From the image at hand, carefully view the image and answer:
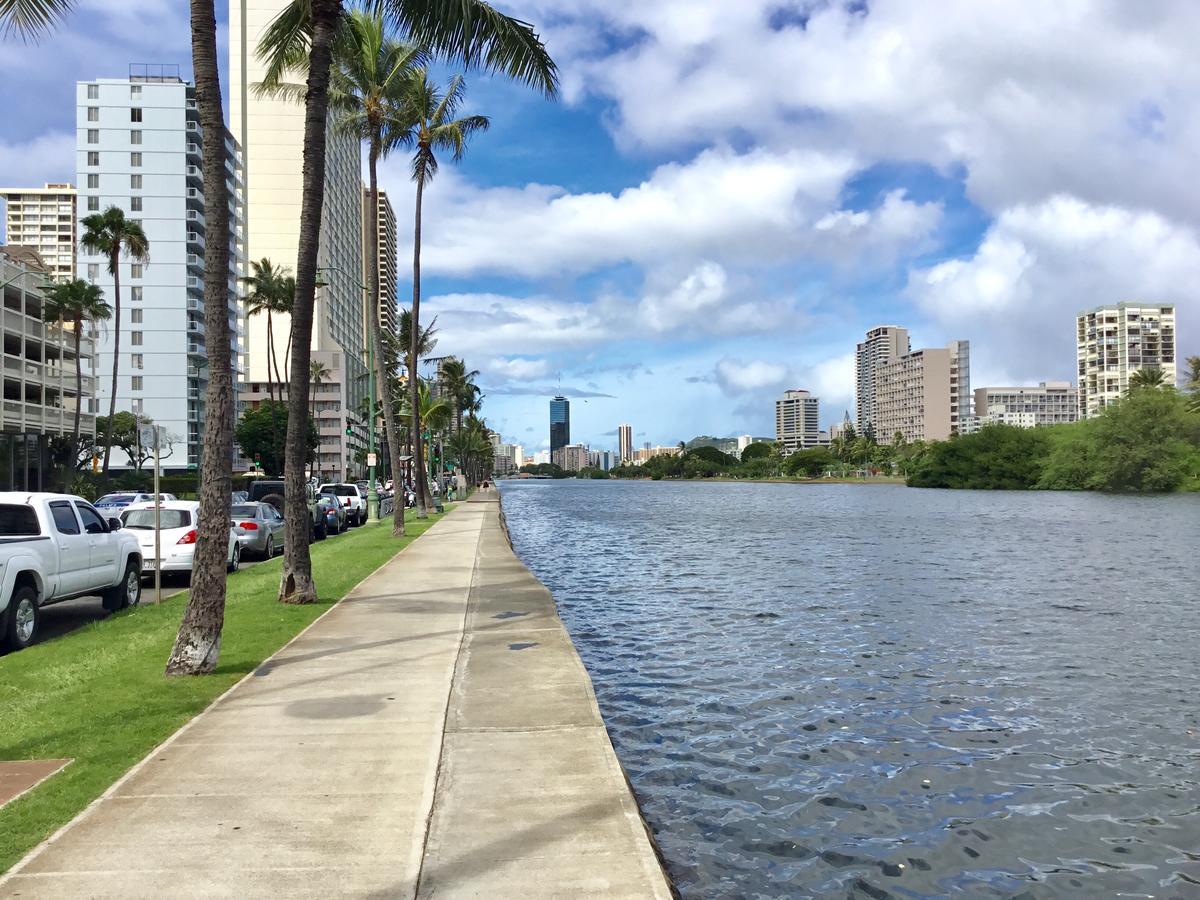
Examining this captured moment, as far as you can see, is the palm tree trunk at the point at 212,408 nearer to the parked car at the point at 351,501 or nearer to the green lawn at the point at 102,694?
the green lawn at the point at 102,694

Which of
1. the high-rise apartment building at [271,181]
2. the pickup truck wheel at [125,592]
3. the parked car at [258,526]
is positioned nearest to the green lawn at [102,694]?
the pickup truck wheel at [125,592]

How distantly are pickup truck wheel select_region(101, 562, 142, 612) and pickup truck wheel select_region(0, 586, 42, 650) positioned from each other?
98.1 inches

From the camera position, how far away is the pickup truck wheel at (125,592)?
1445 centimetres

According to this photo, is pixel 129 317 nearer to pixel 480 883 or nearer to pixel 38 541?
pixel 38 541

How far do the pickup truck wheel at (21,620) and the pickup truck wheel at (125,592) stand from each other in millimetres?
2492

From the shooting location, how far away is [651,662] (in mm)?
12594

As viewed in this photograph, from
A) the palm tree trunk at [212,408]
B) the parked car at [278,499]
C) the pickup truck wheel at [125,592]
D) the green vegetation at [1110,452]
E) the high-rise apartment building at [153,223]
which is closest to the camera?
the palm tree trunk at [212,408]

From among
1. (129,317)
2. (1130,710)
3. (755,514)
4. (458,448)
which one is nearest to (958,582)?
(1130,710)

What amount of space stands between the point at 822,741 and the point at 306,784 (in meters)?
5.01

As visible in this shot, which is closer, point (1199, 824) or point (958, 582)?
point (1199, 824)

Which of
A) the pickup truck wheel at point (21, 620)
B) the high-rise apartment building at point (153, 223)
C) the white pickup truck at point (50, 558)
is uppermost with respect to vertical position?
the high-rise apartment building at point (153, 223)

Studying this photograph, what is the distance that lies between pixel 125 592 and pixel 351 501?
28.7 metres

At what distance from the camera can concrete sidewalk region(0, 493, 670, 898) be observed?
15.2ft

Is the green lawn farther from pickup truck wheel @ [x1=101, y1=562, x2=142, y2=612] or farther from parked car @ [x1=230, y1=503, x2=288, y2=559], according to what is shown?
parked car @ [x1=230, y1=503, x2=288, y2=559]
